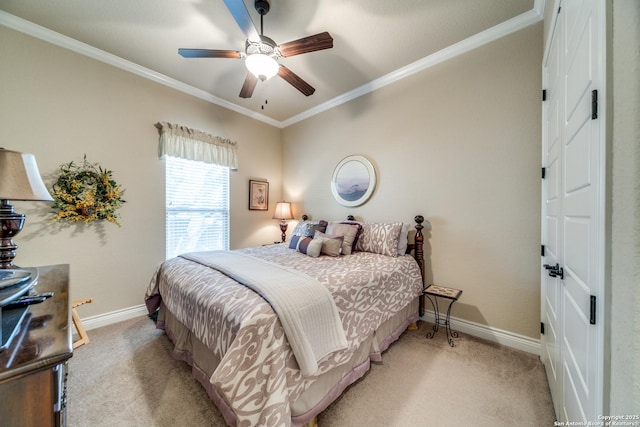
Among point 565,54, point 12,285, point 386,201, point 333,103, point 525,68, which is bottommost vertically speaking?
point 12,285

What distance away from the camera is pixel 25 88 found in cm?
212

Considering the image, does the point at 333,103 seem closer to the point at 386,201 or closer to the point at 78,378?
the point at 386,201

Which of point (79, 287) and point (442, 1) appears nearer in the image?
point (442, 1)

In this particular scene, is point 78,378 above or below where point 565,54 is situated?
below

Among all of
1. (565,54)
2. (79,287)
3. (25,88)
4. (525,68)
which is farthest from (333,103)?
(79,287)

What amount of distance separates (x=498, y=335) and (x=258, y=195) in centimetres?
361

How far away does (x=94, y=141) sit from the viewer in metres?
2.45

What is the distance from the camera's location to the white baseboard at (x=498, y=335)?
6.54 ft

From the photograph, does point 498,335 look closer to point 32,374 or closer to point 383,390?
point 383,390

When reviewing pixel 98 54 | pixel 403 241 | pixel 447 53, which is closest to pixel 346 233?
pixel 403 241

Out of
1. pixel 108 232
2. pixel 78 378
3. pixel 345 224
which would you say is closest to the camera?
pixel 78 378

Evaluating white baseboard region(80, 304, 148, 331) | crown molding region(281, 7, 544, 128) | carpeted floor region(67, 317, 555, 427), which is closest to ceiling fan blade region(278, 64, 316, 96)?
crown molding region(281, 7, 544, 128)

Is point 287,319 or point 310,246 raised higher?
point 310,246

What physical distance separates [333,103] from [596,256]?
3404 millimetres
